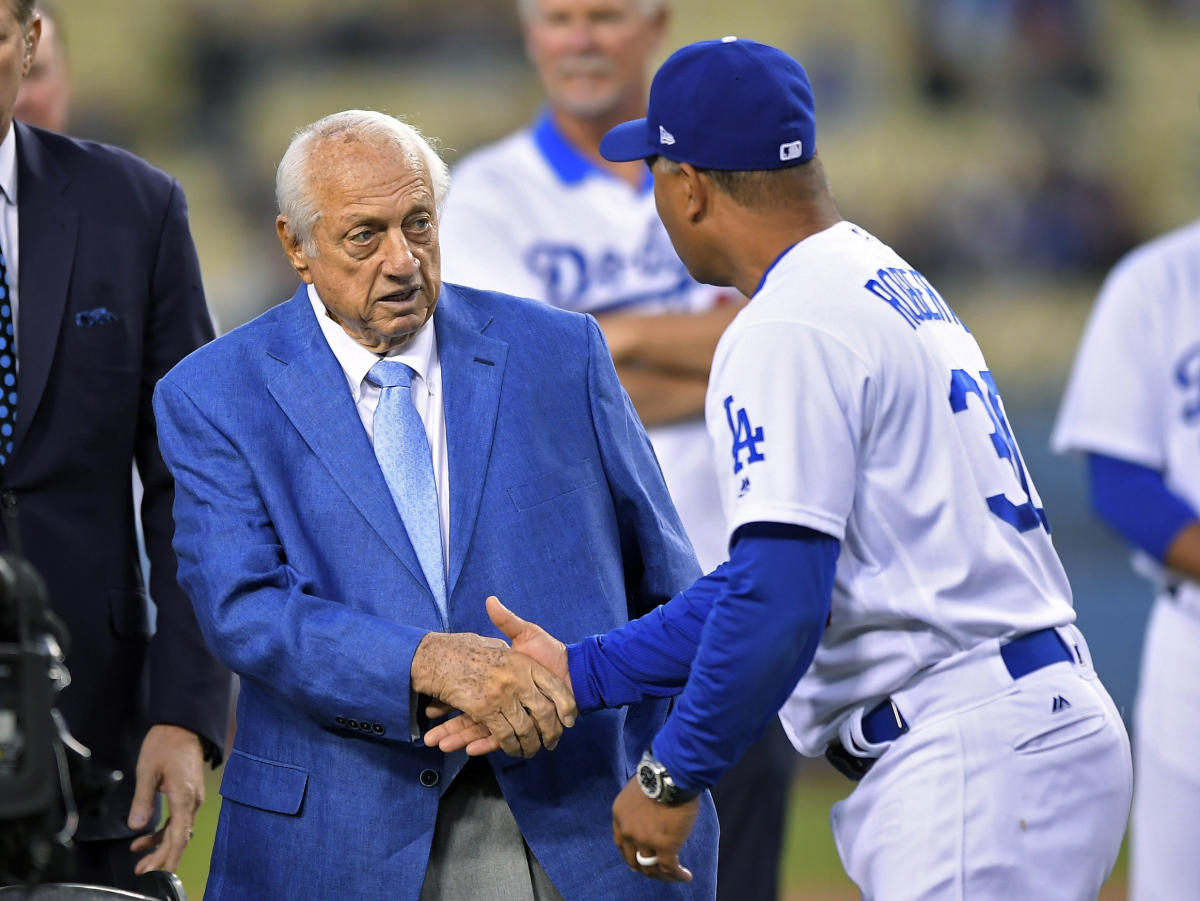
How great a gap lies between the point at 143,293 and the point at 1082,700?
5.20ft

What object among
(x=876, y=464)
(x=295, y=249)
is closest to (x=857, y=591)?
(x=876, y=464)

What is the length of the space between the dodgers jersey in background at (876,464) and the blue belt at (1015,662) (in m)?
0.02

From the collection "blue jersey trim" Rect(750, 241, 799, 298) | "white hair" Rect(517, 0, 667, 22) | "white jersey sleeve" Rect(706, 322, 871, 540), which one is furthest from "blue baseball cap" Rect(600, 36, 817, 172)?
"white hair" Rect(517, 0, 667, 22)

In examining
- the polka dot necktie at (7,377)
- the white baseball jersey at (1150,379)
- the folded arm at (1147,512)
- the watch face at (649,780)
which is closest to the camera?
the watch face at (649,780)

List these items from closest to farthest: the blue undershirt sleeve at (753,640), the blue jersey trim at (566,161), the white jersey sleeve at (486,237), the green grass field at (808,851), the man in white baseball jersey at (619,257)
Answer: the blue undershirt sleeve at (753,640) < the man in white baseball jersey at (619,257) < the white jersey sleeve at (486,237) < the blue jersey trim at (566,161) < the green grass field at (808,851)

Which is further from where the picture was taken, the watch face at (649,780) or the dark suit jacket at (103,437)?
the dark suit jacket at (103,437)

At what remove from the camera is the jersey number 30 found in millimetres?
2229

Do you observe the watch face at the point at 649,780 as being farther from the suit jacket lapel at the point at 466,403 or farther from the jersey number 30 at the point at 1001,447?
the jersey number 30 at the point at 1001,447

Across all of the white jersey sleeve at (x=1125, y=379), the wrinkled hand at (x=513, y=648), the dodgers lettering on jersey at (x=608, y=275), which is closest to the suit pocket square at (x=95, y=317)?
the wrinkled hand at (x=513, y=648)

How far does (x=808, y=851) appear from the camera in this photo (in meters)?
6.63

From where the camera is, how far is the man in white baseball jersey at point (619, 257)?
11.9 feet

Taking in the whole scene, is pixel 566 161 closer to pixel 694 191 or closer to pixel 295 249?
pixel 295 249

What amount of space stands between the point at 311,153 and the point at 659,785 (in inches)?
40.7

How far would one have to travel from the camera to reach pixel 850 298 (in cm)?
219
